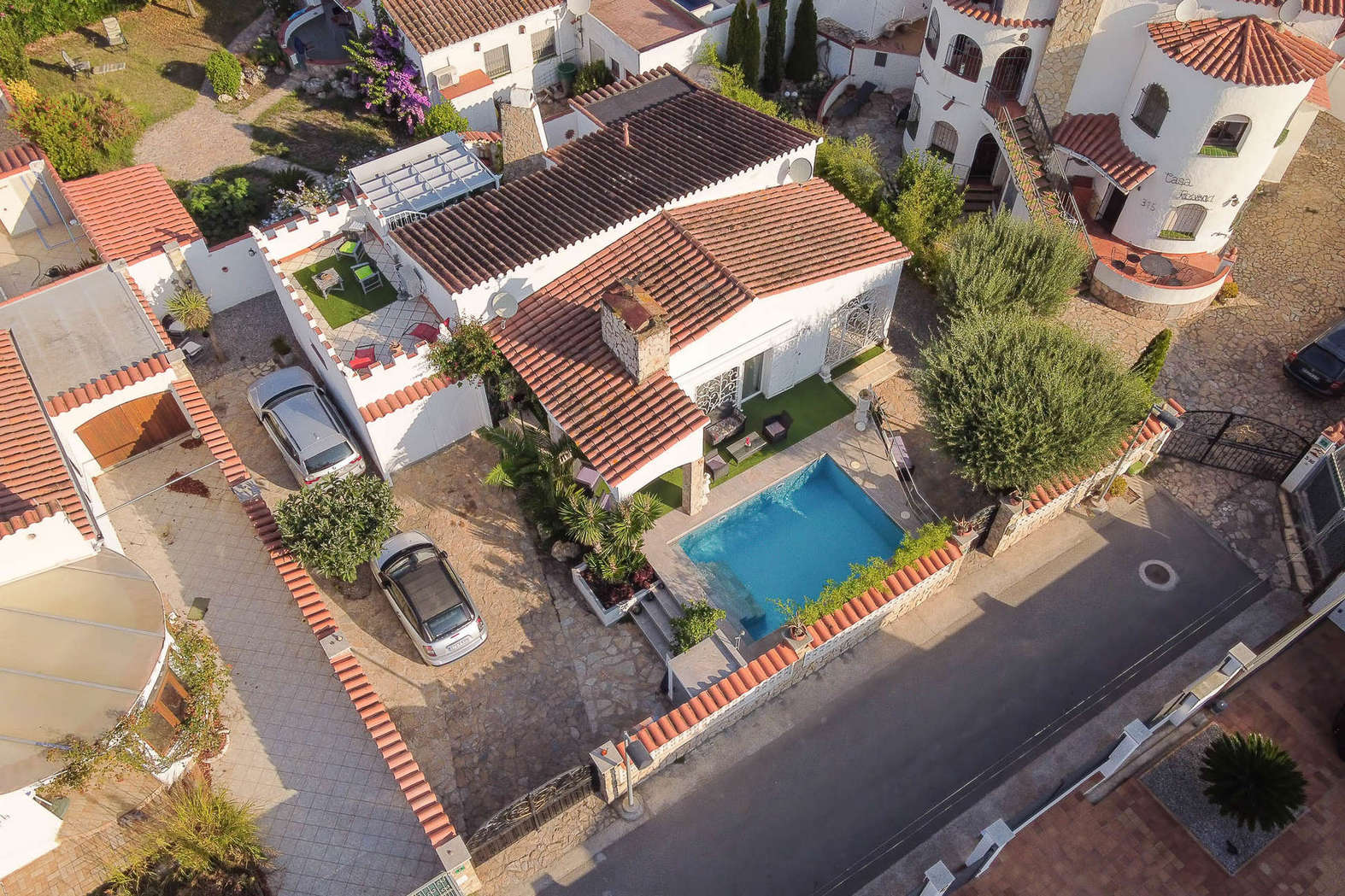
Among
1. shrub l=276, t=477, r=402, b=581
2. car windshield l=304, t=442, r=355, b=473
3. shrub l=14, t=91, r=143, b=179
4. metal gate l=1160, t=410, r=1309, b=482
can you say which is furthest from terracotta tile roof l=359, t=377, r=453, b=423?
metal gate l=1160, t=410, r=1309, b=482

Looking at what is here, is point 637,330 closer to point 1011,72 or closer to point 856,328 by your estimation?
point 856,328

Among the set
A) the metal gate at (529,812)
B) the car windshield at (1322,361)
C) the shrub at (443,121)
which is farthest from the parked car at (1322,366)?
the shrub at (443,121)

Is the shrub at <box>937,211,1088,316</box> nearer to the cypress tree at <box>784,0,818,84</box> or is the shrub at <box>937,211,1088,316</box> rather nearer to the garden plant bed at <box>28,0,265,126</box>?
the cypress tree at <box>784,0,818,84</box>

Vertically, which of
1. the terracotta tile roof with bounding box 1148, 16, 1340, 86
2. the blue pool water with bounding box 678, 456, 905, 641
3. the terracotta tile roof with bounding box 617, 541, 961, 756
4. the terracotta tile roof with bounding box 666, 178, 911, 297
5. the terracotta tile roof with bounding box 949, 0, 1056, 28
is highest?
the terracotta tile roof with bounding box 1148, 16, 1340, 86

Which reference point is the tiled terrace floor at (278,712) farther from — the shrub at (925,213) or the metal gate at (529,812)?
the shrub at (925,213)

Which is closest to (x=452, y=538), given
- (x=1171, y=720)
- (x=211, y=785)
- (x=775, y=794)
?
(x=211, y=785)

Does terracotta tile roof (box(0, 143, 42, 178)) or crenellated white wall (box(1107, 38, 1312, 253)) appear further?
terracotta tile roof (box(0, 143, 42, 178))

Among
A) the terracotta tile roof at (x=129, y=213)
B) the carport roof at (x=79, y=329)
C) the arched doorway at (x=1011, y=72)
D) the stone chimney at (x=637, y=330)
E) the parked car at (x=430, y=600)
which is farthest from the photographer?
the arched doorway at (x=1011, y=72)
